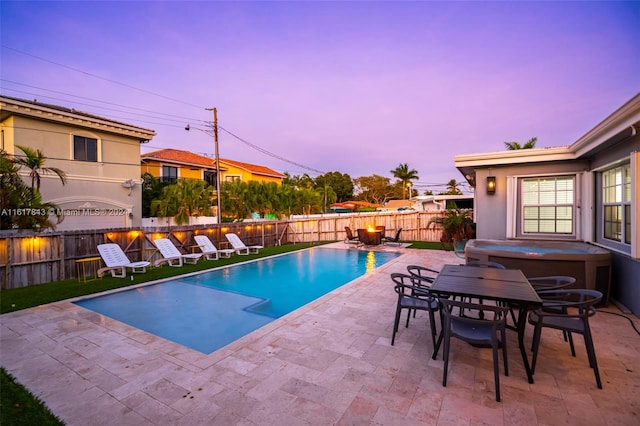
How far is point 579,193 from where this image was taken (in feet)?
23.3

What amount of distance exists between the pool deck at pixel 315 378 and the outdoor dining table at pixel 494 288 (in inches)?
21.2

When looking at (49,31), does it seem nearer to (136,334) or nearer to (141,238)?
(141,238)

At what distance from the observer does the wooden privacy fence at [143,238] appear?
7512 mm

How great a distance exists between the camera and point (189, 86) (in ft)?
66.4

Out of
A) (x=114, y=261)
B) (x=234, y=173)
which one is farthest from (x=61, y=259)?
(x=234, y=173)

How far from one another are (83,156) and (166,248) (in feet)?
28.5

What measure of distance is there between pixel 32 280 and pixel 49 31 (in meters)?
10.2

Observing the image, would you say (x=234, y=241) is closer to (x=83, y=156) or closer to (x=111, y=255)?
(x=111, y=255)

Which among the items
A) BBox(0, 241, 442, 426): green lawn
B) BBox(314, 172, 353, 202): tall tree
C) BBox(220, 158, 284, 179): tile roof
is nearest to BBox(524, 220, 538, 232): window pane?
BBox(0, 241, 442, 426): green lawn

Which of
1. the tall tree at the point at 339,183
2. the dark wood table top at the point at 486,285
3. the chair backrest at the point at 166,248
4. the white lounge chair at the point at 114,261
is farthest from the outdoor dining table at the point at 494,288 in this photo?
the tall tree at the point at 339,183

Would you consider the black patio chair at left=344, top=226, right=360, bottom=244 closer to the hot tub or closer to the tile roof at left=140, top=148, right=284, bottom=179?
the hot tub

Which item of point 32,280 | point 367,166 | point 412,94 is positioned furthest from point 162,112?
point 367,166

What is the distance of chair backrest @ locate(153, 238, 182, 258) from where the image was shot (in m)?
10.3

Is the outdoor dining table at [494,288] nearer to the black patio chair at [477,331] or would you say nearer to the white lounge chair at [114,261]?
the black patio chair at [477,331]
